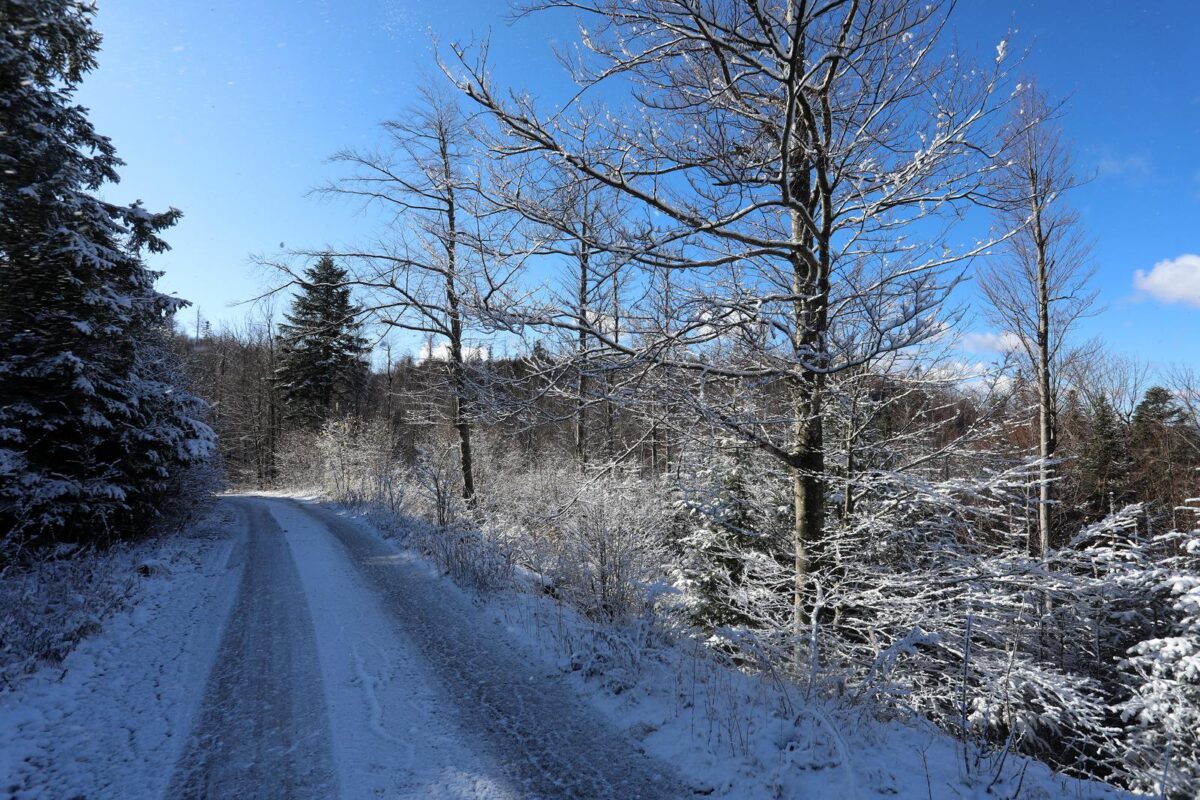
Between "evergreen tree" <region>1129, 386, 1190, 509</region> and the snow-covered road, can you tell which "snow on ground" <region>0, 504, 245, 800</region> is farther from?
"evergreen tree" <region>1129, 386, 1190, 509</region>

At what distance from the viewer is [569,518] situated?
6.97m

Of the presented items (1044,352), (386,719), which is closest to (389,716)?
(386,719)

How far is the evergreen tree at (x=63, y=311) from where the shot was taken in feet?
23.0

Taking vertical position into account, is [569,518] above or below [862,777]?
above

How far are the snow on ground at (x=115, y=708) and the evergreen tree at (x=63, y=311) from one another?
2660mm

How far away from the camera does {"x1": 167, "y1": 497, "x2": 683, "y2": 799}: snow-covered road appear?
9.87 feet

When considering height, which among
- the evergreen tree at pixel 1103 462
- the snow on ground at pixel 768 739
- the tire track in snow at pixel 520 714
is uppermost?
the evergreen tree at pixel 1103 462

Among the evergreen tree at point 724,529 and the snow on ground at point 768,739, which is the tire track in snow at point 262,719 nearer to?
the snow on ground at point 768,739

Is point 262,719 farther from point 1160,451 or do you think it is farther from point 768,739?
point 1160,451

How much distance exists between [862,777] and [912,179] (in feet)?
14.3

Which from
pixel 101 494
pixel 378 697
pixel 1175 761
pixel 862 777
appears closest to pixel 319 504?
pixel 101 494

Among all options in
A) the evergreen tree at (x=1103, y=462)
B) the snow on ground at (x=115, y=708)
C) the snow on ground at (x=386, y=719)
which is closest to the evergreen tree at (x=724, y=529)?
the snow on ground at (x=386, y=719)

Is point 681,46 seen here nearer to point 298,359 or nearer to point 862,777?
point 862,777

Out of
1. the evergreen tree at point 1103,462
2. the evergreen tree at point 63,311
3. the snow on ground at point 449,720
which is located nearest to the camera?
the snow on ground at point 449,720
